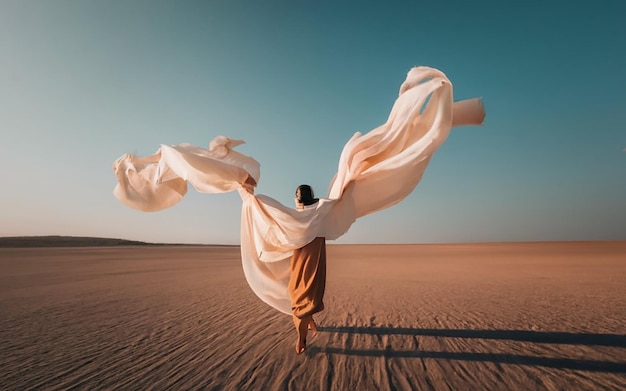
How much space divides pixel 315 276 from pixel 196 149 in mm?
3078

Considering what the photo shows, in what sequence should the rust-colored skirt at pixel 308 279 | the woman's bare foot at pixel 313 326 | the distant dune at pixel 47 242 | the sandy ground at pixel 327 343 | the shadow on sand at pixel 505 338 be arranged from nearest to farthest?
the sandy ground at pixel 327 343 → the shadow on sand at pixel 505 338 → the rust-colored skirt at pixel 308 279 → the woman's bare foot at pixel 313 326 → the distant dune at pixel 47 242

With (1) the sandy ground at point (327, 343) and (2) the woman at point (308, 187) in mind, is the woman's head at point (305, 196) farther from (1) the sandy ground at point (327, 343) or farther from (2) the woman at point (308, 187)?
(1) the sandy ground at point (327, 343)

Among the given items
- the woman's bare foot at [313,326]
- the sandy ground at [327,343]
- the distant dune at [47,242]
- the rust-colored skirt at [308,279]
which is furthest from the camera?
the distant dune at [47,242]

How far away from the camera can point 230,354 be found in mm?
4891

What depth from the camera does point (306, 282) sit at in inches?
191

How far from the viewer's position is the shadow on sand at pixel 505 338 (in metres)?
4.45

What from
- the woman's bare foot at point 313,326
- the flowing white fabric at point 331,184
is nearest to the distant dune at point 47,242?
the flowing white fabric at point 331,184

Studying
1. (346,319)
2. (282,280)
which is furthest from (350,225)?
(346,319)

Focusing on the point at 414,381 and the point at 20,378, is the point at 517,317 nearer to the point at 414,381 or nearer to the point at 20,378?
the point at 414,381

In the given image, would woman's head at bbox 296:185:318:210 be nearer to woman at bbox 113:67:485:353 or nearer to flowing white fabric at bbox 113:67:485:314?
woman at bbox 113:67:485:353

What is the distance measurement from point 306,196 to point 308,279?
1.33m

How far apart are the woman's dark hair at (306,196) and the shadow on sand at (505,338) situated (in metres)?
2.40

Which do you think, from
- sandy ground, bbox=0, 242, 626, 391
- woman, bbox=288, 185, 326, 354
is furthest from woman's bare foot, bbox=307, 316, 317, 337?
sandy ground, bbox=0, 242, 626, 391

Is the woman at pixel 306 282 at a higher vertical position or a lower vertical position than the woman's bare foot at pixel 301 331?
higher
